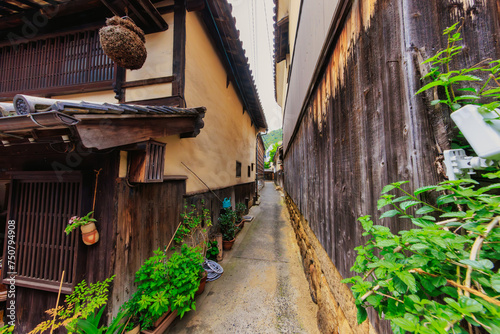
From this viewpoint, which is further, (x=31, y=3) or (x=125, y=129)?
(x=31, y=3)

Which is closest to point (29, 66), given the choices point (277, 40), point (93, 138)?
point (93, 138)

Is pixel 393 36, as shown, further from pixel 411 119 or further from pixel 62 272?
pixel 62 272

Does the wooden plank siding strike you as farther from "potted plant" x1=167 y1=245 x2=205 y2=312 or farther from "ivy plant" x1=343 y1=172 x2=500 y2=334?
"potted plant" x1=167 y1=245 x2=205 y2=312

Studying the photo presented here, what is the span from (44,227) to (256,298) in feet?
12.2

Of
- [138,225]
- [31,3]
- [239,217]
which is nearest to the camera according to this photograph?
[138,225]

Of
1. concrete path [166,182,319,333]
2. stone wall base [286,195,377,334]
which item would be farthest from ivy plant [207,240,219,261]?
stone wall base [286,195,377,334]

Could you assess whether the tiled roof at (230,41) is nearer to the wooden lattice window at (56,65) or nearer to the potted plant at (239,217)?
the wooden lattice window at (56,65)

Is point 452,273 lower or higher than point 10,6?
lower

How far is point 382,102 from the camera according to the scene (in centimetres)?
111

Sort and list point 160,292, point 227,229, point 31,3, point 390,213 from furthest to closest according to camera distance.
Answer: point 227,229, point 31,3, point 160,292, point 390,213

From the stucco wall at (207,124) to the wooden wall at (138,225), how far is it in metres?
0.55

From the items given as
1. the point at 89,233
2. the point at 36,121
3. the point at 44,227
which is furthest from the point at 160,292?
the point at 36,121

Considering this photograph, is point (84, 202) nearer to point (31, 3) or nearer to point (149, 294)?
point (149, 294)

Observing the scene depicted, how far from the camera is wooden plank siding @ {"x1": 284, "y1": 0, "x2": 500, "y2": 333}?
2.60 feet
